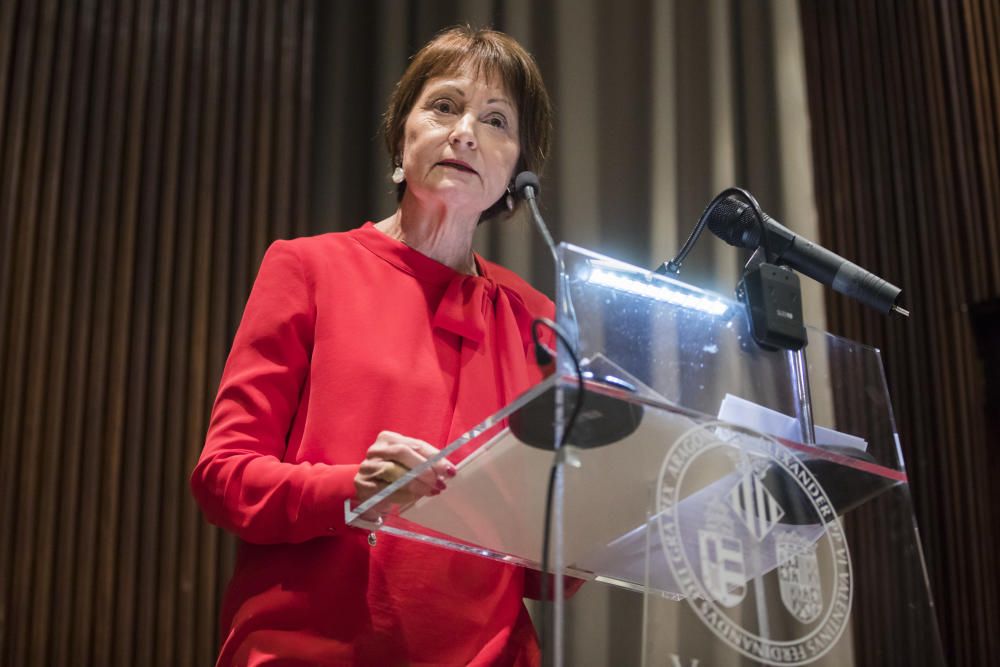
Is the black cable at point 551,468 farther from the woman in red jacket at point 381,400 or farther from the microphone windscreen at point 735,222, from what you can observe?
the microphone windscreen at point 735,222

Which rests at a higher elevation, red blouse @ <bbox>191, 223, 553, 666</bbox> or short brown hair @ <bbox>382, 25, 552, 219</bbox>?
short brown hair @ <bbox>382, 25, 552, 219</bbox>

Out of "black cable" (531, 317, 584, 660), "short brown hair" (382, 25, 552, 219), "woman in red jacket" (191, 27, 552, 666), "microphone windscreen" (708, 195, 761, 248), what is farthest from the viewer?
"short brown hair" (382, 25, 552, 219)

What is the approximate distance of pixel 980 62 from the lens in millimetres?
2965

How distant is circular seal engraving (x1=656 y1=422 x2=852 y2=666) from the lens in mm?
976

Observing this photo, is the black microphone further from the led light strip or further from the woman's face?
the woman's face

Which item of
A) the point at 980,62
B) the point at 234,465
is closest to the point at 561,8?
the point at 980,62

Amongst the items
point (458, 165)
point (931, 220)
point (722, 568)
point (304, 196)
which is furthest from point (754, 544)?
point (931, 220)

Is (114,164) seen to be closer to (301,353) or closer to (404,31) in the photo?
(404,31)

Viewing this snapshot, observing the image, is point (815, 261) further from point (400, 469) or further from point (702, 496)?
point (400, 469)

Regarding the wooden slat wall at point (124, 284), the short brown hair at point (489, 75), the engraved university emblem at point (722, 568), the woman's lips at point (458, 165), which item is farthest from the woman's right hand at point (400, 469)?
the wooden slat wall at point (124, 284)

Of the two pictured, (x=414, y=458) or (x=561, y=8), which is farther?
(x=561, y=8)

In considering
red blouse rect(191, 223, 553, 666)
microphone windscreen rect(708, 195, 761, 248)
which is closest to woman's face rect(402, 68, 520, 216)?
red blouse rect(191, 223, 553, 666)

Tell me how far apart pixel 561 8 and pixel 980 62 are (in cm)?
118

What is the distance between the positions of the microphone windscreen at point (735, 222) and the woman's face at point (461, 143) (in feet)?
1.33
